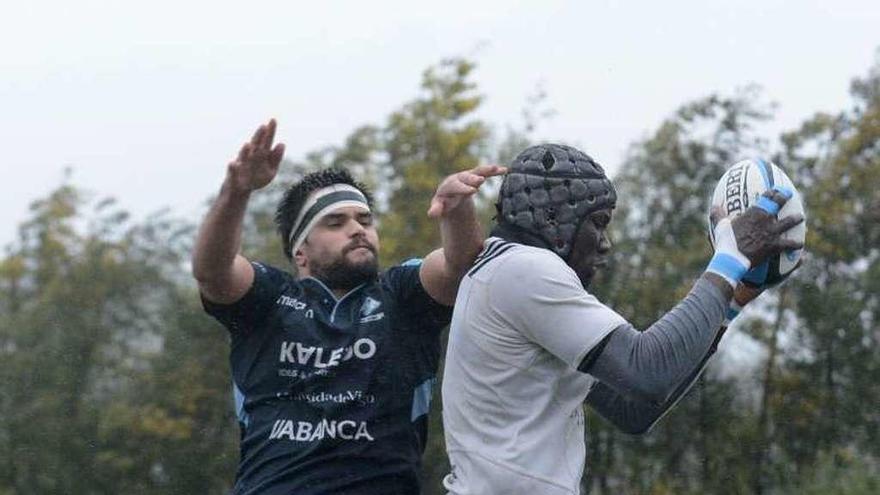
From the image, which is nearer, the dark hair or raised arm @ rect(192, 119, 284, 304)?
raised arm @ rect(192, 119, 284, 304)

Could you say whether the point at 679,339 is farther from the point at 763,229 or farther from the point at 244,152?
the point at 244,152

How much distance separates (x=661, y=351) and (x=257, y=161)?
136 centimetres

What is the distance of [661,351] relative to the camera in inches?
141

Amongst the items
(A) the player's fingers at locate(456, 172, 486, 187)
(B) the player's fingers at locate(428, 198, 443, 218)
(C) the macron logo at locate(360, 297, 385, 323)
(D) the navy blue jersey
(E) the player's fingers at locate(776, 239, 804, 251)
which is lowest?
(D) the navy blue jersey

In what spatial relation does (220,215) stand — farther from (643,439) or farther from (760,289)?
(643,439)

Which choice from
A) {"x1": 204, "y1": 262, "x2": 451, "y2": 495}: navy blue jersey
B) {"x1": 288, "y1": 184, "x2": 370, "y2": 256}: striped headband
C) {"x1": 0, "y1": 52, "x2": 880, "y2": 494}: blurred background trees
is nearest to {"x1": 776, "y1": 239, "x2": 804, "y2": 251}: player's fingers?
{"x1": 204, "y1": 262, "x2": 451, "y2": 495}: navy blue jersey

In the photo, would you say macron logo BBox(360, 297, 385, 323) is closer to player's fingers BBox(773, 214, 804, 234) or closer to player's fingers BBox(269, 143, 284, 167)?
player's fingers BBox(269, 143, 284, 167)

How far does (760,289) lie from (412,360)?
1184mm

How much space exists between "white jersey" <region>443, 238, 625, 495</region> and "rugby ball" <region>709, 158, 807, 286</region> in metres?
0.51

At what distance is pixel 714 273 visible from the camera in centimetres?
372

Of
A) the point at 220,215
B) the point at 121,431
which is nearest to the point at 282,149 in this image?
the point at 220,215

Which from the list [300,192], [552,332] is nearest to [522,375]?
[552,332]

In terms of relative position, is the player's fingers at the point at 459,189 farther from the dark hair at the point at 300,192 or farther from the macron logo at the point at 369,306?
the dark hair at the point at 300,192

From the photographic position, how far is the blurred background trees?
1238 centimetres
